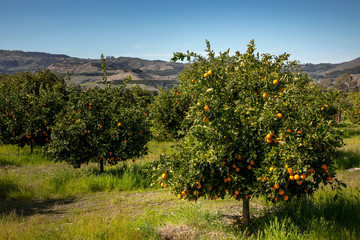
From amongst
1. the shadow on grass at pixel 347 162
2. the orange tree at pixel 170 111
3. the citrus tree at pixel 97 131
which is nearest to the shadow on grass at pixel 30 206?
the citrus tree at pixel 97 131

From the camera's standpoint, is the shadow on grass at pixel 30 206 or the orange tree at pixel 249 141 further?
the shadow on grass at pixel 30 206

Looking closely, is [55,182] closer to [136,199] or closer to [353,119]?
[136,199]

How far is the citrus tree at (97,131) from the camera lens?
26.1ft

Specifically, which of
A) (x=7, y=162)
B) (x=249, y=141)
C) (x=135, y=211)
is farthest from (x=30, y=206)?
(x=249, y=141)

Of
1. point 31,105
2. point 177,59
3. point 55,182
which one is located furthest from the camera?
point 31,105

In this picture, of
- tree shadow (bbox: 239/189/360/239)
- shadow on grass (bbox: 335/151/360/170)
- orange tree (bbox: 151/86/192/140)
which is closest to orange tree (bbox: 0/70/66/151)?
orange tree (bbox: 151/86/192/140)

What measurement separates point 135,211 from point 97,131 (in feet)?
10.9

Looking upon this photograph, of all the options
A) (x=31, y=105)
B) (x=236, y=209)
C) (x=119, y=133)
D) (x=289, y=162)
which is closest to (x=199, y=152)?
(x=289, y=162)

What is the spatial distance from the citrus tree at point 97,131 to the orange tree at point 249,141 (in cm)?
428

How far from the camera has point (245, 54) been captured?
4.12m

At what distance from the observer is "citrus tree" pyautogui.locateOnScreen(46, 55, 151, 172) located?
795 cm

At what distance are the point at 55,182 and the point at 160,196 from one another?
3.44 m

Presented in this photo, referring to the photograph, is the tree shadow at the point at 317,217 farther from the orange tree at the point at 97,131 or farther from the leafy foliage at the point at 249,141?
the orange tree at the point at 97,131

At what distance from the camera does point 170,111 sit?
13.7 meters
